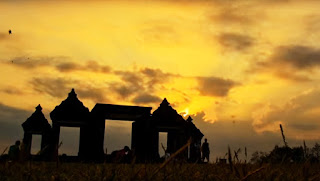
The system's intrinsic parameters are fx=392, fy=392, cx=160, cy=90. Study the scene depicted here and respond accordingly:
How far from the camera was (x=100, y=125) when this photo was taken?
28000 mm

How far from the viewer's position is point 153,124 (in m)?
28.9

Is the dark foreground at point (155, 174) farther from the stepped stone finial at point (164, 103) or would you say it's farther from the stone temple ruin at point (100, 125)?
the stepped stone finial at point (164, 103)

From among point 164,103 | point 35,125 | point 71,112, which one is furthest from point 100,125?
point 35,125

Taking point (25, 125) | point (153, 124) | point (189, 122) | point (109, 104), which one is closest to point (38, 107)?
point (25, 125)

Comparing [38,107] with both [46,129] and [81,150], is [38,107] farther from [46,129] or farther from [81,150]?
[81,150]

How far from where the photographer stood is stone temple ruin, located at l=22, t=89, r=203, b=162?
27312mm

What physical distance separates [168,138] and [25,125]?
11.3 meters

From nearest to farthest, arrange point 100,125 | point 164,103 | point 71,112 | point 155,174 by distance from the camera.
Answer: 1. point 155,174
2. point 71,112
3. point 100,125
4. point 164,103

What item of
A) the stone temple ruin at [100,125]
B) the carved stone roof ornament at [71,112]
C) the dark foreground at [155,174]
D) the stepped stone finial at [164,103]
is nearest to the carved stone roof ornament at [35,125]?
the stone temple ruin at [100,125]

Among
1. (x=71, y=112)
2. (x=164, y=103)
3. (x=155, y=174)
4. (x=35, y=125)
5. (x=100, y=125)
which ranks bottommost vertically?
(x=155, y=174)

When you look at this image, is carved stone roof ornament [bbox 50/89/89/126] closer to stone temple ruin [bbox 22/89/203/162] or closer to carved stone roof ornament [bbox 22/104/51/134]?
stone temple ruin [bbox 22/89/203/162]

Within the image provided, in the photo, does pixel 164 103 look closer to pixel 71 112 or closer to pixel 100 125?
pixel 100 125

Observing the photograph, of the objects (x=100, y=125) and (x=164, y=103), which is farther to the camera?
(x=164, y=103)

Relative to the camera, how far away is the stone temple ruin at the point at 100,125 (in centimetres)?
2731
